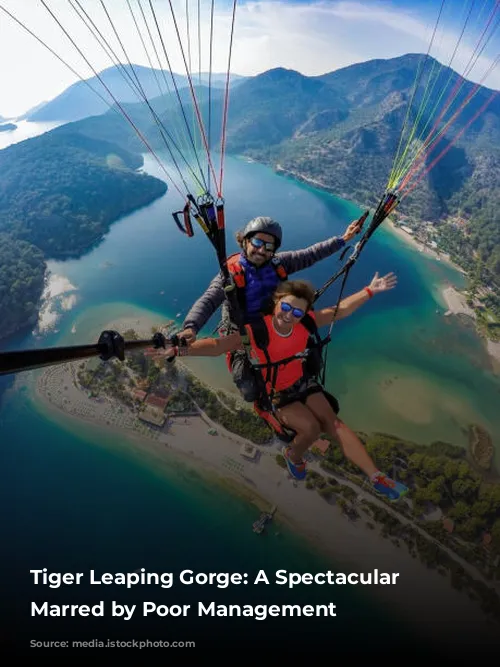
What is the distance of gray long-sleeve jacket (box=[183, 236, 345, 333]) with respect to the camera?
288 cm

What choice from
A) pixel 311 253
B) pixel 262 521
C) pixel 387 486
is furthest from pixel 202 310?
pixel 262 521

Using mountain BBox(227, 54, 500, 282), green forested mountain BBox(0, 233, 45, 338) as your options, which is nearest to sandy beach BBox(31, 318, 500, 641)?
green forested mountain BBox(0, 233, 45, 338)

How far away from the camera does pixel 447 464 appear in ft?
54.9

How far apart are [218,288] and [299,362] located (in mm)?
1138

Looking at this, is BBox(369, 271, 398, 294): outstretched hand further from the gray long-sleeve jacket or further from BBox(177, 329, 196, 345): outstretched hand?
BBox(177, 329, 196, 345): outstretched hand

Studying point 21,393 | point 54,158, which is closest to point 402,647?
point 21,393

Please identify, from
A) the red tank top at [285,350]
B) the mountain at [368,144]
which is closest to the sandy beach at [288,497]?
the red tank top at [285,350]

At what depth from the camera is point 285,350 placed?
3.43 m

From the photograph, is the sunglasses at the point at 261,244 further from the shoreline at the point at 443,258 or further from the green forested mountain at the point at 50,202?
the green forested mountain at the point at 50,202

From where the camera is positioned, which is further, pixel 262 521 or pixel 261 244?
pixel 262 521

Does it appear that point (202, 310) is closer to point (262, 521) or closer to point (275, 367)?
point (275, 367)

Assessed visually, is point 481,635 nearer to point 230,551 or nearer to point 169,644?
point 230,551

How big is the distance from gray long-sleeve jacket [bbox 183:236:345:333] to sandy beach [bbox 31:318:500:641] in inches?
570

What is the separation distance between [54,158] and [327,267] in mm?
55888
